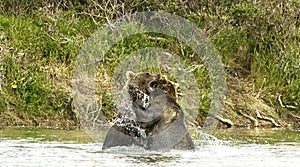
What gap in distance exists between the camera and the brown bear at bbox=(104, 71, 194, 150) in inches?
337

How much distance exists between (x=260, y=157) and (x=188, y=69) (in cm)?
410

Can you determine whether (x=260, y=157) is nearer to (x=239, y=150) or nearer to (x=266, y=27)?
(x=239, y=150)

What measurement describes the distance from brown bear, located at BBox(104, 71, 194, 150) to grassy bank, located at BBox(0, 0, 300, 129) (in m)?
3.41

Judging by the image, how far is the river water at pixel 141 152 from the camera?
27.0 ft

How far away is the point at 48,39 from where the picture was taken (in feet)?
42.8

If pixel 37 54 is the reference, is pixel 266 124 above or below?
below

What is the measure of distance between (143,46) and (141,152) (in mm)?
4527

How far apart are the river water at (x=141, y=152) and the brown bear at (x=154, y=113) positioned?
0.11 m

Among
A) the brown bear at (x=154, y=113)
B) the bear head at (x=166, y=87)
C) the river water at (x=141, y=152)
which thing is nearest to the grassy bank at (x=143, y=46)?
the river water at (x=141, y=152)

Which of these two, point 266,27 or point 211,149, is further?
point 266,27

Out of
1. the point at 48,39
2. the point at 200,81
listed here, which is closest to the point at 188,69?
the point at 200,81

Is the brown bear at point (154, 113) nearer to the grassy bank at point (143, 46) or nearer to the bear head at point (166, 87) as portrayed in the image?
the bear head at point (166, 87)

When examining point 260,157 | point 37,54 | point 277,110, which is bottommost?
point 260,157

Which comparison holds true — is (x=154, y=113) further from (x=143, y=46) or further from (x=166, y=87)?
(x=143, y=46)
